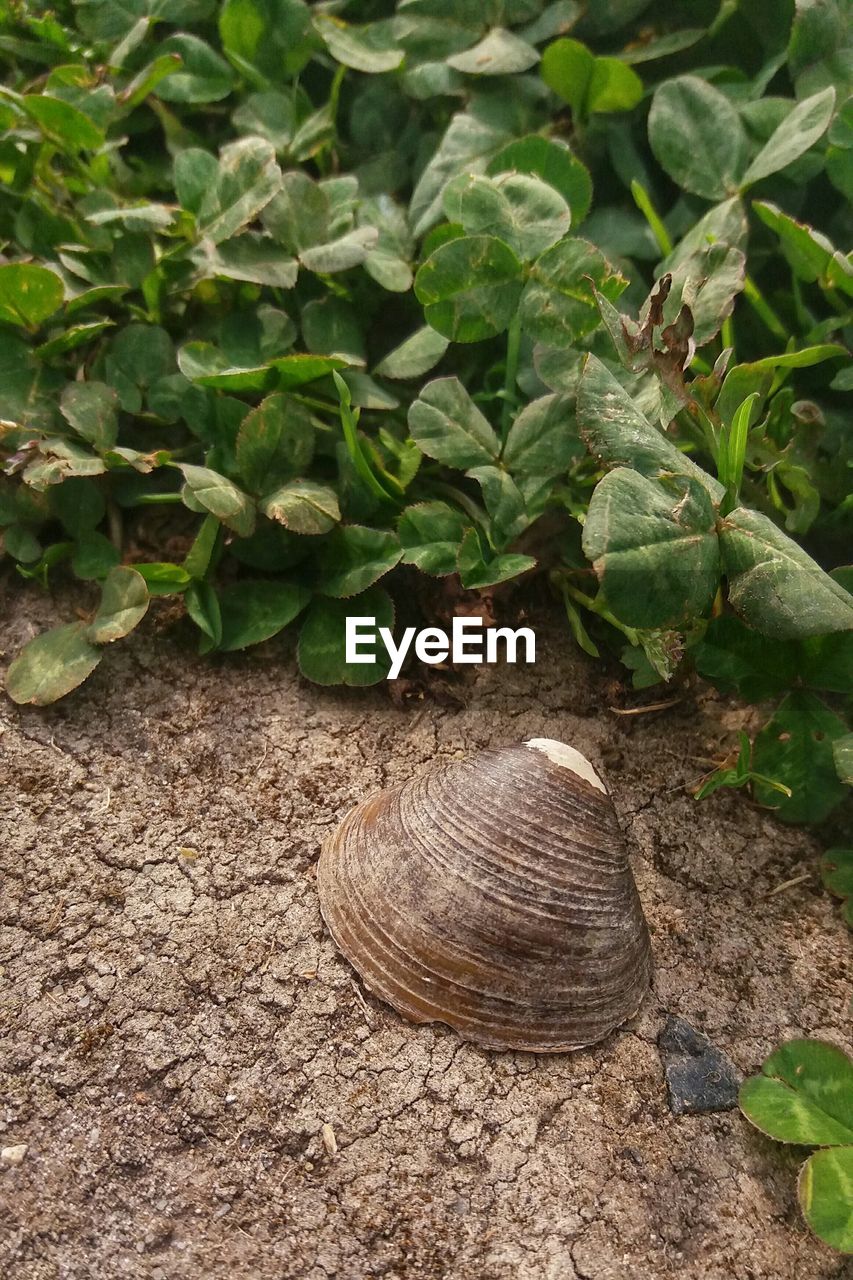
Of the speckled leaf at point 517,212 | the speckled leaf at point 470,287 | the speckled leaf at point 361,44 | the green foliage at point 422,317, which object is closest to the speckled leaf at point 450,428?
the green foliage at point 422,317

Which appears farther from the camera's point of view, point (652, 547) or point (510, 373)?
point (510, 373)

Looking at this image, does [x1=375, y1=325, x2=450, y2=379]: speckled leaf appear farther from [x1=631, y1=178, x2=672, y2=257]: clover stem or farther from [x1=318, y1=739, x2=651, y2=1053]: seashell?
[x1=318, y1=739, x2=651, y2=1053]: seashell

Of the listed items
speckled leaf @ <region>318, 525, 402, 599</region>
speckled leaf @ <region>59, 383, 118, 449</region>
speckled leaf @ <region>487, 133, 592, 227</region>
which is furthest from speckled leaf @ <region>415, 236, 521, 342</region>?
speckled leaf @ <region>59, 383, 118, 449</region>

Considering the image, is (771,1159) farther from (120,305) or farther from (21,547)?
(120,305)

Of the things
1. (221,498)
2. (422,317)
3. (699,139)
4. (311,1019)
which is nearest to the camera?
(311,1019)

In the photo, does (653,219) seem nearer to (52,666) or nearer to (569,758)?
(569,758)

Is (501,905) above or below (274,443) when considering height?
below

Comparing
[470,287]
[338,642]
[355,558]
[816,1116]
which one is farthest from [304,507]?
[816,1116]
